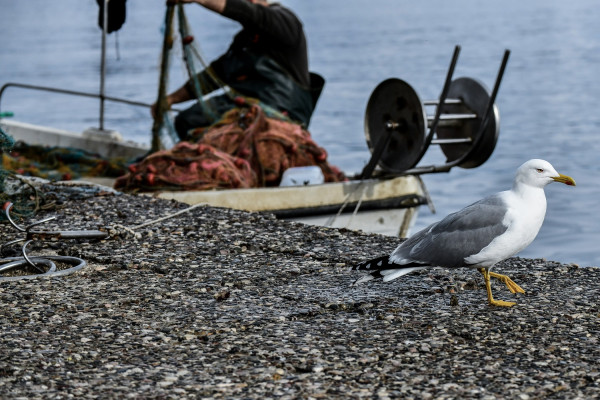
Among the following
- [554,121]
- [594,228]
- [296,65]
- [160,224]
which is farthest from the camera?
[554,121]

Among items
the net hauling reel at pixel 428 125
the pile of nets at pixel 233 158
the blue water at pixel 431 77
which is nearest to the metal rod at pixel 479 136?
the net hauling reel at pixel 428 125

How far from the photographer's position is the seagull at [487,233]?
15.9ft

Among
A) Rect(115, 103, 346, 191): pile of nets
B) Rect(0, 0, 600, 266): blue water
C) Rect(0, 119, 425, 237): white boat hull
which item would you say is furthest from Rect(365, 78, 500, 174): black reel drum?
Rect(0, 0, 600, 266): blue water

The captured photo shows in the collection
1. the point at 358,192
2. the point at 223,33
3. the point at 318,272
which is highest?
the point at 318,272

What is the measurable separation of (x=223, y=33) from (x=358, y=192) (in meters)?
46.1

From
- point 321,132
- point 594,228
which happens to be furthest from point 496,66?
point 594,228

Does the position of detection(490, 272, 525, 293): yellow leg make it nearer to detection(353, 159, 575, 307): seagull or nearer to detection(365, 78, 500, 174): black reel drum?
detection(353, 159, 575, 307): seagull

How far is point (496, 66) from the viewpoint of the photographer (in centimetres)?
3744

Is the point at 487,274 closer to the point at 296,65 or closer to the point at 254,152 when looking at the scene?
the point at 254,152

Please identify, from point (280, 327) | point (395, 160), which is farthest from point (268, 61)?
point (280, 327)

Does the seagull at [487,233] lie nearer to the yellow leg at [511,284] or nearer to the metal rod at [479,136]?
the yellow leg at [511,284]

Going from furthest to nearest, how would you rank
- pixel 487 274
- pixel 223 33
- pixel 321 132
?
pixel 223 33 → pixel 321 132 → pixel 487 274

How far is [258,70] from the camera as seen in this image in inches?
407

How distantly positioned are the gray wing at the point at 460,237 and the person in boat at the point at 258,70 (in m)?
5.32
